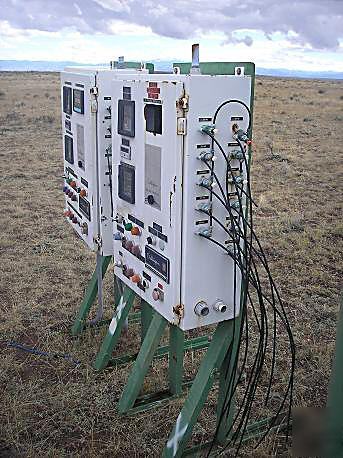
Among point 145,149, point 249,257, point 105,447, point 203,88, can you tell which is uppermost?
point 203,88

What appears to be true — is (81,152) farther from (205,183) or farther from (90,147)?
(205,183)

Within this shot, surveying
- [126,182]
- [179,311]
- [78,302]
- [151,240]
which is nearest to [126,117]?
[126,182]

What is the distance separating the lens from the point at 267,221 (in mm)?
9156

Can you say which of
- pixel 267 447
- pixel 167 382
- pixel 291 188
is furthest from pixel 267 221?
pixel 267 447

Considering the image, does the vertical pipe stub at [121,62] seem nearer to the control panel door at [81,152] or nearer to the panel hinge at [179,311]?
the control panel door at [81,152]

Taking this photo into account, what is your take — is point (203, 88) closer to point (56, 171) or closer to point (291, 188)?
point (291, 188)

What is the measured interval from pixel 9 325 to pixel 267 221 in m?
5.06

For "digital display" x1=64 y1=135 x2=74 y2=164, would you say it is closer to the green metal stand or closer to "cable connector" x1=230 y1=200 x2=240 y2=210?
the green metal stand

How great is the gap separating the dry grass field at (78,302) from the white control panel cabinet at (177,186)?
3.87 feet

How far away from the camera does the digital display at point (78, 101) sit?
4.51 m

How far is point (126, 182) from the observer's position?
3.83 meters

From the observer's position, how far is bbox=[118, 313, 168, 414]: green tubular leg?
3.87 meters

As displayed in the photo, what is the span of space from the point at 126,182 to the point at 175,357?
1.41 metres

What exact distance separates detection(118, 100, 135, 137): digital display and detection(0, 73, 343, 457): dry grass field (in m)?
2.24
